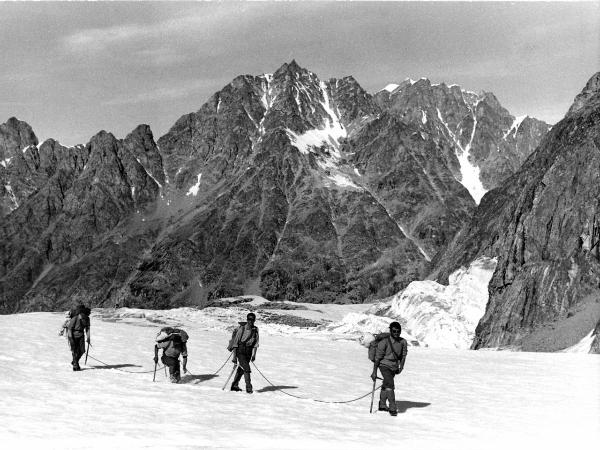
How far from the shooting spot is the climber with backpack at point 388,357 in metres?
18.2

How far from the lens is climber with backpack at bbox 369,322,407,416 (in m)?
18.2

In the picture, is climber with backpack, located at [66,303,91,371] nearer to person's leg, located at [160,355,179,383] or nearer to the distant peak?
person's leg, located at [160,355,179,383]

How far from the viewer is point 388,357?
18.4m

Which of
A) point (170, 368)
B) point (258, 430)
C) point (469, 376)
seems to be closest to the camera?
point (258, 430)

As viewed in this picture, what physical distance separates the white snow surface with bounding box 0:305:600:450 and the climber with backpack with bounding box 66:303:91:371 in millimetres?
625

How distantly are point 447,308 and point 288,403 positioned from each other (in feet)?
247

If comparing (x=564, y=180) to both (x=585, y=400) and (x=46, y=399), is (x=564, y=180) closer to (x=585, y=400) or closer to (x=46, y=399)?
(x=585, y=400)

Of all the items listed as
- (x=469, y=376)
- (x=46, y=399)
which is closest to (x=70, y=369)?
(x=46, y=399)

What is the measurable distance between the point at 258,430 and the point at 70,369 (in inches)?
451

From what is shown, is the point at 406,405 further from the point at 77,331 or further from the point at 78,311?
the point at 78,311

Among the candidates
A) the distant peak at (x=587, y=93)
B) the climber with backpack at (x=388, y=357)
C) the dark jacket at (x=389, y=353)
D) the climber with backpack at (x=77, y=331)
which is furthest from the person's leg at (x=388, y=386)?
the distant peak at (x=587, y=93)

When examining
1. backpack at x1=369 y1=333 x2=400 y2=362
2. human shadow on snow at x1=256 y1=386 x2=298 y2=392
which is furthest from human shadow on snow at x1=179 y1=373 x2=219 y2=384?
backpack at x1=369 y1=333 x2=400 y2=362

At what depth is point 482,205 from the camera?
18188 cm

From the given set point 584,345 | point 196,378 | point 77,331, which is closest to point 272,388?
point 196,378
